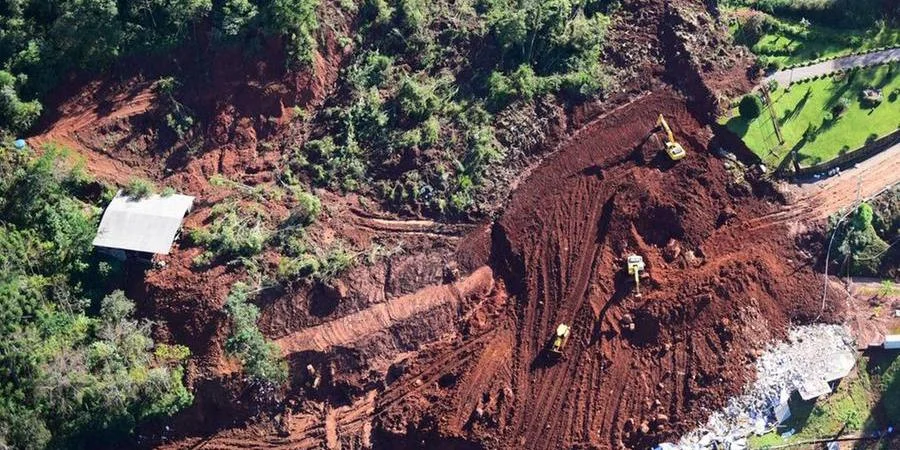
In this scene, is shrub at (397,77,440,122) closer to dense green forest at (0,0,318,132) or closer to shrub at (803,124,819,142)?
dense green forest at (0,0,318,132)

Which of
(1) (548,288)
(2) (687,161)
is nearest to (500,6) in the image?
(2) (687,161)

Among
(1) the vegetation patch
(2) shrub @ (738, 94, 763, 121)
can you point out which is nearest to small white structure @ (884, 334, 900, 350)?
(2) shrub @ (738, 94, 763, 121)

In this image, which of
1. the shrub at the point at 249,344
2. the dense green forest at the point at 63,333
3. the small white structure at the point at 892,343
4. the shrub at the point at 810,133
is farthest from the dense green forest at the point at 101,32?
the small white structure at the point at 892,343

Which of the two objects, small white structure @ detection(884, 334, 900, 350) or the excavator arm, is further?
the excavator arm

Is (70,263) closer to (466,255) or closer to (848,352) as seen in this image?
(466,255)

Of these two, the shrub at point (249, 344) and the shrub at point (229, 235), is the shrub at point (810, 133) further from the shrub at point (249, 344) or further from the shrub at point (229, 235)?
the shrub at point (249, 344)

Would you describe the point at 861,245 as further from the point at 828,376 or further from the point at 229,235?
the point at 229,235
